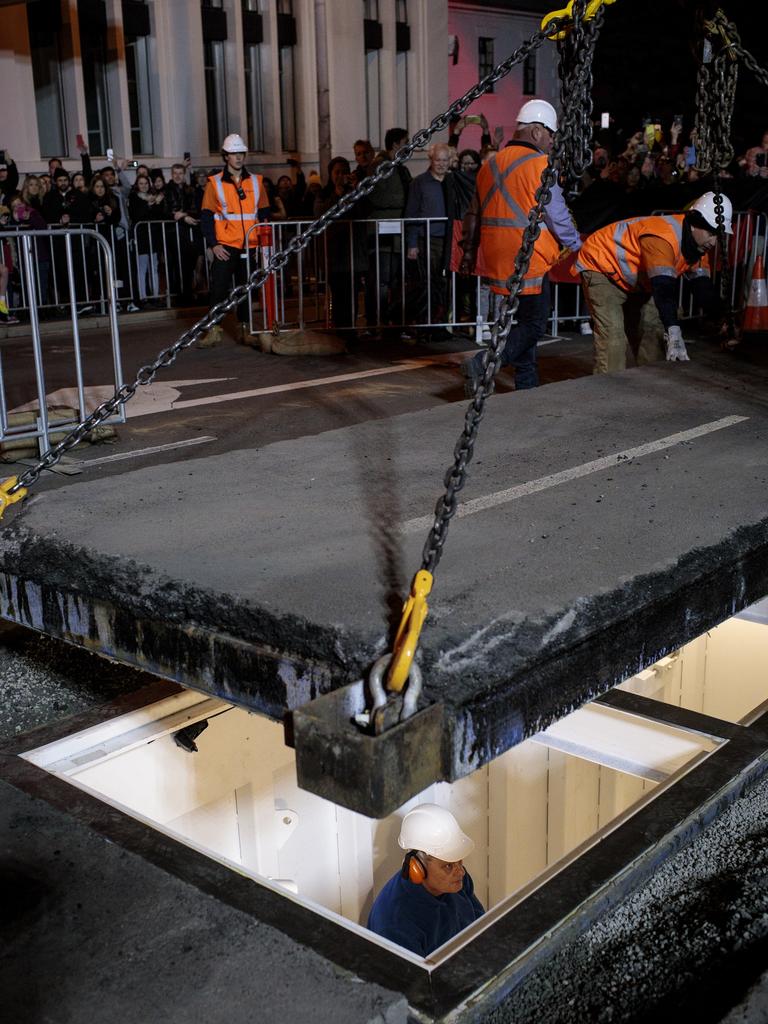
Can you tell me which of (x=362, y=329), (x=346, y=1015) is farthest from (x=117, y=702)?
(x=362, y=329)

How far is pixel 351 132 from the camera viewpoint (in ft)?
95.9

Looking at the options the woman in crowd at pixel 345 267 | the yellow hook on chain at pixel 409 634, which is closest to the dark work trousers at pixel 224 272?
the woman in crowd at pixel 345 267

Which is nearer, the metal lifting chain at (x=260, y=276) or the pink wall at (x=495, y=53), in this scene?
the metal lifting chain at (x=260, y=276)

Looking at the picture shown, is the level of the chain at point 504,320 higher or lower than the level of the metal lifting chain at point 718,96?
lower

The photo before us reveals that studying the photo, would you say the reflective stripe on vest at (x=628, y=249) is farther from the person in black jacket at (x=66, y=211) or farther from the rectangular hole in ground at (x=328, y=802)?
the person in black jacket at (x=66, y=211)

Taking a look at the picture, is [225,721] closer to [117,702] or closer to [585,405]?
[117,702]

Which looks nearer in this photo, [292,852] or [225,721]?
[225,721]

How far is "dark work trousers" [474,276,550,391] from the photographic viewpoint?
26.6 feet

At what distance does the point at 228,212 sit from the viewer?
1233 cm

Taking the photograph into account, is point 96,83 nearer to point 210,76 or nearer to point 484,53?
point 210,76

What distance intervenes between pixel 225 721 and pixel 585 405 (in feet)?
8.37

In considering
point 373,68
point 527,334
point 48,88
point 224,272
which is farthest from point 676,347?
point 373,68

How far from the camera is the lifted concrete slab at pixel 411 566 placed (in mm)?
3092

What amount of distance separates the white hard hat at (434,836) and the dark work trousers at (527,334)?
3.42 m
